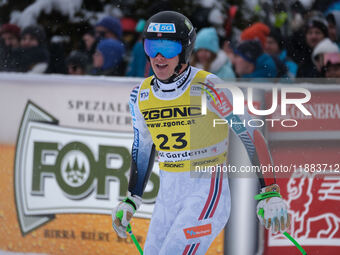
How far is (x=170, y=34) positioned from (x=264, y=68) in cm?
218

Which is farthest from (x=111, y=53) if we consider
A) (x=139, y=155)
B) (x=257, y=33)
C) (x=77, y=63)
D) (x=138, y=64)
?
(x=139, y=155)

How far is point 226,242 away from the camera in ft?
16.4

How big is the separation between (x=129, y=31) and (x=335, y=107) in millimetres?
3596

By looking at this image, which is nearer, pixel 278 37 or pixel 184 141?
pixel 184 141

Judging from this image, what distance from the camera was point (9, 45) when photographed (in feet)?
23.4

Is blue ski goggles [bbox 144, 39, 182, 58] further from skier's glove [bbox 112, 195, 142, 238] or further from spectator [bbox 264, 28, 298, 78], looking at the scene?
spectator [bbox 264, 28, 298, 78]

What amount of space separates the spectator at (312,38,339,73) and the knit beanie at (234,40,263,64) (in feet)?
1.61

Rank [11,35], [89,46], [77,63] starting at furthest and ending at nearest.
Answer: [11,35] < [89,46] < [77,63]

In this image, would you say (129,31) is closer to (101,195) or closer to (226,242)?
(101,195)

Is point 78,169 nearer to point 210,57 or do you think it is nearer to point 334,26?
point 210,57

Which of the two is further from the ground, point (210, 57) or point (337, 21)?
point (337, 21)

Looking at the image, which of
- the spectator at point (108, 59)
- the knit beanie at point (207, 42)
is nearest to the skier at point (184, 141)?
the knit beanie at point (207, 42)

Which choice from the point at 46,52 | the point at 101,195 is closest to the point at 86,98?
the point at 101,195

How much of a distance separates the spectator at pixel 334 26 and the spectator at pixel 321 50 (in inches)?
7.3
